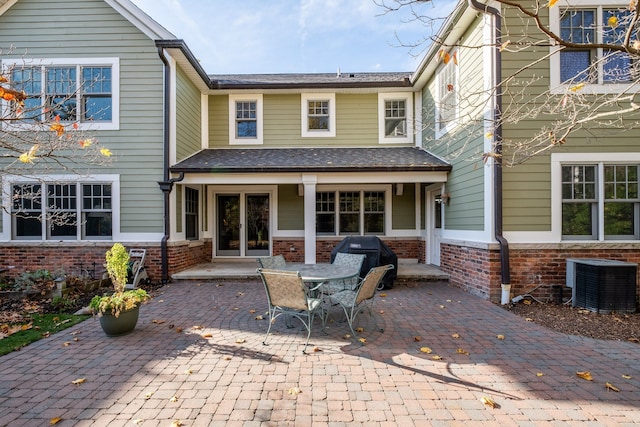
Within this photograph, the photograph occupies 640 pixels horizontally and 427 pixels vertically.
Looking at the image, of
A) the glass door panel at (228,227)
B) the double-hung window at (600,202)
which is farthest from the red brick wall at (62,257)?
the double-hung window at (600,202)

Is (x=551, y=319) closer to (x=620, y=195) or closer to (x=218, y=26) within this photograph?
(x=620, y=195)

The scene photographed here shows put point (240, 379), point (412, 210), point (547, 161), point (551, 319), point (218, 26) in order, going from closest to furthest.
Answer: point (240, 379) → point (551, 319) → point (547, 161) → point (218, 26) → point (412, 210)

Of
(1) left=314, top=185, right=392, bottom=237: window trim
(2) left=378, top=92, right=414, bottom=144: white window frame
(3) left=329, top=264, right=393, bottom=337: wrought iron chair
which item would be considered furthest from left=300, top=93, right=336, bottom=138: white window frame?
(3) left=329, top=264, right=393, bottom=337: wrought iron chair

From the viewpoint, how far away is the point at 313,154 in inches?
378

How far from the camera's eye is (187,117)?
912 centimetres

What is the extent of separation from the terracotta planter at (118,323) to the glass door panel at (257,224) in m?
5.99

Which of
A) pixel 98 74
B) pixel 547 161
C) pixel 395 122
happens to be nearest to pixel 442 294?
pixel 547 161

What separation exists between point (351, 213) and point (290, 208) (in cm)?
199

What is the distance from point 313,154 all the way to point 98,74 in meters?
5.96

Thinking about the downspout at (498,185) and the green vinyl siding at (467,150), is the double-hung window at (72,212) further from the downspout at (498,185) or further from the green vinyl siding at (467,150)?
the downspout at (498,185)

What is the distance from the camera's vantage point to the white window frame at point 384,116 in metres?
10.2

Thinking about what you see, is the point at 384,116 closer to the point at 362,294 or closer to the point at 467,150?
the point at 467,150

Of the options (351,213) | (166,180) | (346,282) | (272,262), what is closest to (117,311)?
(272,262)

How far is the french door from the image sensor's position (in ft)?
34.4
